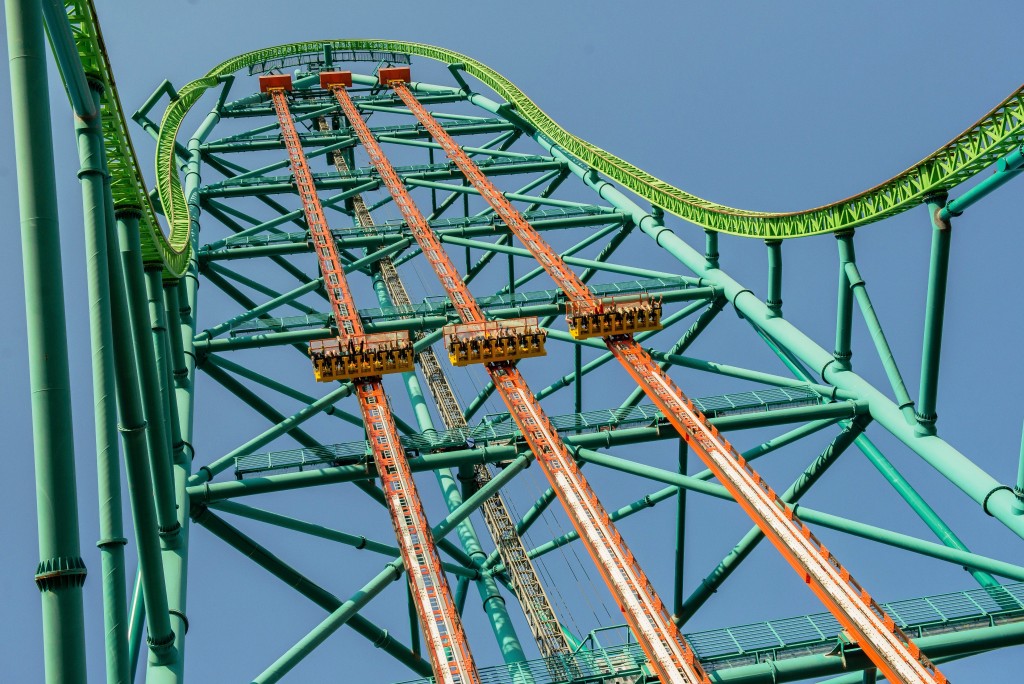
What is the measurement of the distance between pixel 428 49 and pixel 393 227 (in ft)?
43.7

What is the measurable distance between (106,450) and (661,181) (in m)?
18.1

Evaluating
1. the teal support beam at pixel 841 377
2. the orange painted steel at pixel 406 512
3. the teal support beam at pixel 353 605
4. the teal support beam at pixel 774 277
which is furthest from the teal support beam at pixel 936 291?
the orange painted steel at pixel 406 512

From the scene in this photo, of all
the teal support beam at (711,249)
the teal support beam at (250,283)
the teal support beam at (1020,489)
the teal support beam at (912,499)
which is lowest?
the teal support beam at (1020,489)

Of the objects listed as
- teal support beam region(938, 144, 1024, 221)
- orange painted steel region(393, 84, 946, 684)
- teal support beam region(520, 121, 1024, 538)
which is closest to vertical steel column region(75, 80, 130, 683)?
orange painted steel region(393, 84, 946, 684)

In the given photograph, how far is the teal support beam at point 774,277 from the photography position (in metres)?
22.2

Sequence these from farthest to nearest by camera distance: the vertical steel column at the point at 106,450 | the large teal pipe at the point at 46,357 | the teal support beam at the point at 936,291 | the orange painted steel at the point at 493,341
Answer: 1. the orange painted steel at the point at 493,341
2. the teal support beam at the point at 936,291
3. the vertical steel column at the point at 106,450
4. the large teal pipe at the point at 46,357

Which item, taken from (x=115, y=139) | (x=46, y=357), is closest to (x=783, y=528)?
(x=46, y=357)

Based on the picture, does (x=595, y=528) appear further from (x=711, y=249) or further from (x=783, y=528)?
(x=711, y=249)

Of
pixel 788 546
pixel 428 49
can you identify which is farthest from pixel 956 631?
pixel 428 49

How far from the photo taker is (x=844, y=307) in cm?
2000

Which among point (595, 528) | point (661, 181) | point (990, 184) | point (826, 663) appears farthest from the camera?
point (661, 181)

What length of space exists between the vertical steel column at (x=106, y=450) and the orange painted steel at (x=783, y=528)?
8.38m

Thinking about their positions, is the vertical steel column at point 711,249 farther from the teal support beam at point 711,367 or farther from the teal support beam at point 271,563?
the teal support beam at point 271,563

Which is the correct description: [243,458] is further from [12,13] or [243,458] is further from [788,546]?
[12,13]
